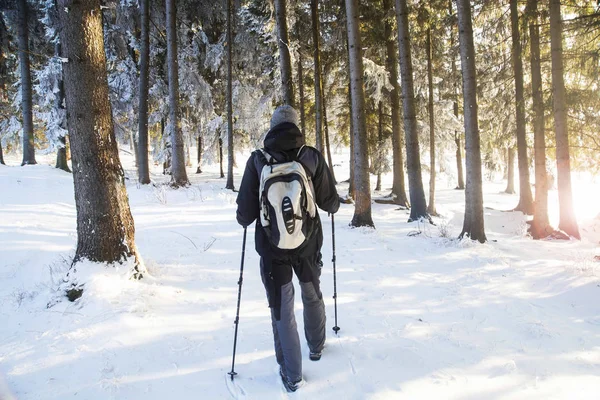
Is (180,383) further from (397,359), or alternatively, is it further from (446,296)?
(446,296)

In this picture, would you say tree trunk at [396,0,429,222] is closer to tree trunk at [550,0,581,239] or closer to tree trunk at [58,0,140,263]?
tree trunk at [550,0,581,239]

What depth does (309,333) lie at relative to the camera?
130 inches

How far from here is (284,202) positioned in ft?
8.93

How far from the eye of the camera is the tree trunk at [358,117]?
8.87m

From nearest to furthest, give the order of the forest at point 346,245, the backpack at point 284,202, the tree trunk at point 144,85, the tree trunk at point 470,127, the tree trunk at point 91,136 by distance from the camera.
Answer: the backpack at point 284,202
the forest at point 346,245
the tree trunk at point 91,136
the tree trunk at point 470,127
the tree trunk at point 144,85

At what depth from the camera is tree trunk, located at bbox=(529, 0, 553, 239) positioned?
1098 centimetres

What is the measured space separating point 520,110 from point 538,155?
77.4 inches

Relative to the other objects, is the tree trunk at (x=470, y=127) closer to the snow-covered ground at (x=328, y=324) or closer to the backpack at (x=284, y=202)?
the snow-covered ground at (x=328, y=324)

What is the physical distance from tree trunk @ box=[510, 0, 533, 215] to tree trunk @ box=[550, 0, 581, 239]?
1.36 metres

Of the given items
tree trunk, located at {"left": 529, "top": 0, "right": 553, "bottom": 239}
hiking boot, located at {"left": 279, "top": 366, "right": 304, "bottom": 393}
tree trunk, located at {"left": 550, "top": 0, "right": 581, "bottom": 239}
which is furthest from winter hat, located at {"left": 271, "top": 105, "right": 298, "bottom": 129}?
tree trunk, located at {"left": 529, "top": 0, "right": 553, "bottom": 239}

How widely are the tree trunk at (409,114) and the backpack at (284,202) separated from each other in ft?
29.1

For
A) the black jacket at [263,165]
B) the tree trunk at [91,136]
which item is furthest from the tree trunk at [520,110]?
the tree trunk at [91,136]

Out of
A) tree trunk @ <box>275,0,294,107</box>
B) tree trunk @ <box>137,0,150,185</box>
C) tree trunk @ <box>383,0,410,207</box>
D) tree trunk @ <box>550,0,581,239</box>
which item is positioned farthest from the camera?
tree trunk @ <box>137,0,150,185</box>

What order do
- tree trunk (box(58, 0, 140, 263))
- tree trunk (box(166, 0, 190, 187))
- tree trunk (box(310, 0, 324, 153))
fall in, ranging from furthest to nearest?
tree trunk (box(166, 0, 190, 187))
tree trunk (box(310, 0, 324, 153))
tree trunk (box(58, 0, 140, 263))
